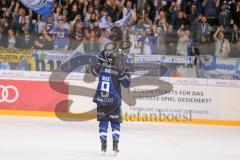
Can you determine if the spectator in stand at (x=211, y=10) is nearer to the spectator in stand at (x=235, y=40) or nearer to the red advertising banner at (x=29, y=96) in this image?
the spectator in stand at (x=235, y=40)

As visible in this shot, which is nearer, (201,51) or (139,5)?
(201,51)

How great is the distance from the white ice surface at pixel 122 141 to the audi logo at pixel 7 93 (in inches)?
24.5

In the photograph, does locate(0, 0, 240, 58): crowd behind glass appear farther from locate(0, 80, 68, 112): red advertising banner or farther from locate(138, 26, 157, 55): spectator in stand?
locate(0, 80, 68, 112): red advertising banner

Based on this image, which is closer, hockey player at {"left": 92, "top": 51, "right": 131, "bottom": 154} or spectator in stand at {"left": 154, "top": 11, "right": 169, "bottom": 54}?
hockey player at {"left": 92, "top": 51, "right": 131, "bottom": 154}

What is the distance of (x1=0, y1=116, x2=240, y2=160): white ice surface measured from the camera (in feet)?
28.8

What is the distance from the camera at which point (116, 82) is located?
28.7 ft

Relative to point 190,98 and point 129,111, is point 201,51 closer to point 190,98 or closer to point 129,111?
point 190,98

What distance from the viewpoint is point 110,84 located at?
8.72m

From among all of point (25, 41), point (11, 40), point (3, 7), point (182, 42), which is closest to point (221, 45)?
point (182, 42)

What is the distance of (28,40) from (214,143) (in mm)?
5248

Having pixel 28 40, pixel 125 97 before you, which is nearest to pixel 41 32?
pixel 28 40

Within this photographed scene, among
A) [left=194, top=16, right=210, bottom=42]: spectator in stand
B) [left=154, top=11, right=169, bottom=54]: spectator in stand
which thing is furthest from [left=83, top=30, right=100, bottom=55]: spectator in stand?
[left=194, top=16, right=210, bottom=42]: spectator in stand

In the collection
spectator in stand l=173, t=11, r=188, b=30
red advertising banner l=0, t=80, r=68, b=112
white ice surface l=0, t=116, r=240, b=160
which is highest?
spectator in stand l=173, t=11, r=188, b=30

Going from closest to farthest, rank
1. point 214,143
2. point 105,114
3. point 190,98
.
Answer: point 105,114, point 214,143, point 190,98
